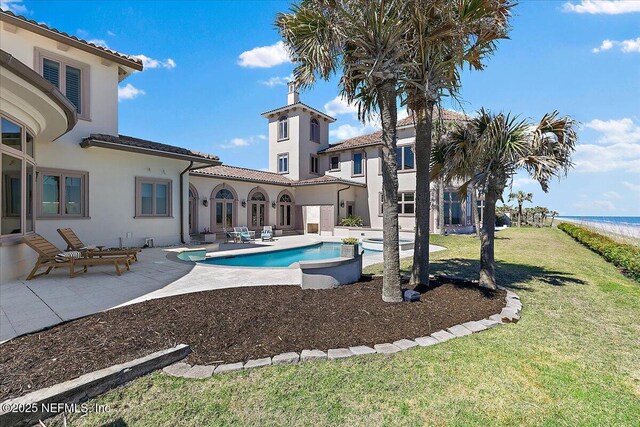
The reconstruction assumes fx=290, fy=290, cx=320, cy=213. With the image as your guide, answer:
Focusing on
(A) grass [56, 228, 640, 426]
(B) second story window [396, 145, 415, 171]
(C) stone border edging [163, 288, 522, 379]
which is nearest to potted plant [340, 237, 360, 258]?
(C) stone border edging [163, 288, 522, 379]

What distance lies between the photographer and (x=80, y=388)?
3.02 m

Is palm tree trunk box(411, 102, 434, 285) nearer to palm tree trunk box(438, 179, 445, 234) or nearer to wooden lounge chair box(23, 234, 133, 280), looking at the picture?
wooden lounge chair box(23, 234, 133, 280)

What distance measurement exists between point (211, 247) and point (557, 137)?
14.4 metres

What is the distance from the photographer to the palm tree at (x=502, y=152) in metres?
6.66

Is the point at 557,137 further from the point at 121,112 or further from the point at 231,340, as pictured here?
the point at 121,112

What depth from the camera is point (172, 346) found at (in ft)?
13.1

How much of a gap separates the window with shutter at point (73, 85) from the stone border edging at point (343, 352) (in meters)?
13.2

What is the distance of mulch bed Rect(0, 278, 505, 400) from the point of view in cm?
359

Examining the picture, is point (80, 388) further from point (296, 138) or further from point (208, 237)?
point (296, 138)

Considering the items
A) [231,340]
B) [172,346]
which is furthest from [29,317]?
[231,340]

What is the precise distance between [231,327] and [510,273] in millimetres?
9057

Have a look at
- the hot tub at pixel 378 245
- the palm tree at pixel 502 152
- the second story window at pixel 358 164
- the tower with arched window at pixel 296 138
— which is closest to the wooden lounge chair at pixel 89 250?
the palm tree at pixel 502 152

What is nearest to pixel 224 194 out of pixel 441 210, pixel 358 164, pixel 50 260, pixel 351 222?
pixel 351 222

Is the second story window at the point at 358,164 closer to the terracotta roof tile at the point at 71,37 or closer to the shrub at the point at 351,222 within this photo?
the shrub at the point at 351,222
